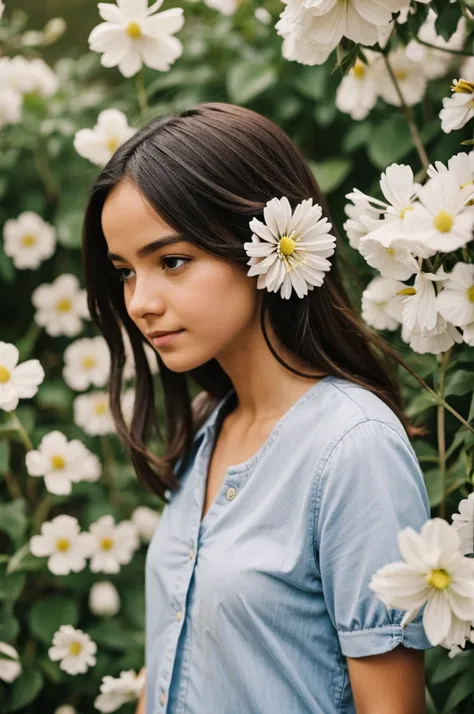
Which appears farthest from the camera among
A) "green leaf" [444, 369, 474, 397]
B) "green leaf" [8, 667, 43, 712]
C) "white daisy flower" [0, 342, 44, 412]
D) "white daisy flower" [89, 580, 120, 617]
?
"white daisy flower" [89, 580, 120, 617]

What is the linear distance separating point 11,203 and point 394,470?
1218 mm

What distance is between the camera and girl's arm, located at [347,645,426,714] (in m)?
0.85

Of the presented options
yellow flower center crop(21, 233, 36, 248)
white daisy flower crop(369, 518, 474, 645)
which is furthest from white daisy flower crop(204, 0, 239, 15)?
white daisy flower crop(369, 518, 474, 645)

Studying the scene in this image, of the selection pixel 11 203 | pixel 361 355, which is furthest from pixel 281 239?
pixel 11 203

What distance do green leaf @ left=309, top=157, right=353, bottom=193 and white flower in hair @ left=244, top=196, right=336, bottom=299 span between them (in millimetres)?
602

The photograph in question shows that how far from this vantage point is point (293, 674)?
3.00 feet

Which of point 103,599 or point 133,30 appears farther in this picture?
point 103,599

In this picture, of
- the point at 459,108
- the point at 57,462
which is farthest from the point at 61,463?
the point at 459,108

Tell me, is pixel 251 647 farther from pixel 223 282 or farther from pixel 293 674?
pixel 223 282

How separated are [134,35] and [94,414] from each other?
2.52 feet

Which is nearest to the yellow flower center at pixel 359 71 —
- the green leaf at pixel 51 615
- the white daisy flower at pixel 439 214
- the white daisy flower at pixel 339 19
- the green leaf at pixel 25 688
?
the white daisy flower at pixel 339 19

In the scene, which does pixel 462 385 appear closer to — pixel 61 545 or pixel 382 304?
pixel 382 304

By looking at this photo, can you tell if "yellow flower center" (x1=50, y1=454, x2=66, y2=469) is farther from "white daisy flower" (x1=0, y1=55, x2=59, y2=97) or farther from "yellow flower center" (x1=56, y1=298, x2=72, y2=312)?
"white daisy flower" (x1=0, y1=55, x2=59, y2=97)

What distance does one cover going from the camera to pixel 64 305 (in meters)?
1.68
